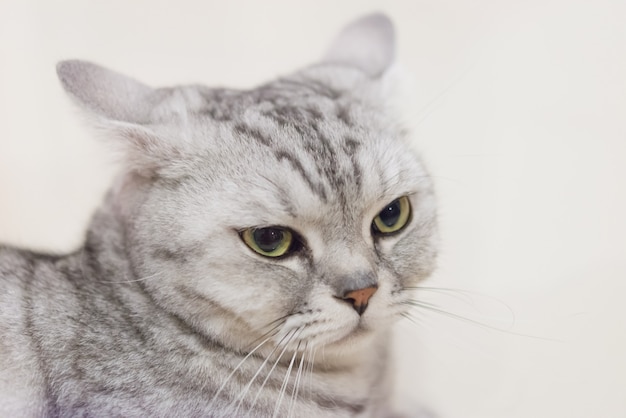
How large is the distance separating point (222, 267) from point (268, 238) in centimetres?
9

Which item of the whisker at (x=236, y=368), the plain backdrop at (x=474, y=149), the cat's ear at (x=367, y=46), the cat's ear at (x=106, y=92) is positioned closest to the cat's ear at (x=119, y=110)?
the cat's ear at (x=106, y=92)

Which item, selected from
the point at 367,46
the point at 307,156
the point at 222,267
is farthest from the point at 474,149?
the point at 222,267

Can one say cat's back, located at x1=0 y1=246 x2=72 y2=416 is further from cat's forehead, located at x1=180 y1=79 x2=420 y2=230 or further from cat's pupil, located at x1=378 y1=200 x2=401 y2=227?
cat's pupil, located at x1=378 y1=200 x2=401 y2=227

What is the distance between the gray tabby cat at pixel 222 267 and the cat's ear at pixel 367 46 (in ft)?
0.86

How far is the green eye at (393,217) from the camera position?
1.22 meters

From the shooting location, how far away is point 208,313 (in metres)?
1.17

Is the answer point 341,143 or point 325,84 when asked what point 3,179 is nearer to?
point 325,84

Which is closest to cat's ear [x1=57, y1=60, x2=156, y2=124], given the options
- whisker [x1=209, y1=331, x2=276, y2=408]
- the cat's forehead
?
the cat's forehead

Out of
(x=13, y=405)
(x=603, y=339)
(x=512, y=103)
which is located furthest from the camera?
(x=512, y=103)

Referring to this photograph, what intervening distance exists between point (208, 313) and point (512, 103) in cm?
101

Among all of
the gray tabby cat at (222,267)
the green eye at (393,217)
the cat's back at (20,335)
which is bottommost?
the cat's back at (20,335)

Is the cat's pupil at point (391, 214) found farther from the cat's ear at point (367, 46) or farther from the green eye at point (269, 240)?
the cat's ear at point (367, 46)

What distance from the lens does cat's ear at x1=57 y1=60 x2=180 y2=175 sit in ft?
3.83

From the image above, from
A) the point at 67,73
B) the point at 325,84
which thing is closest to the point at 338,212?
the point at 325,84
